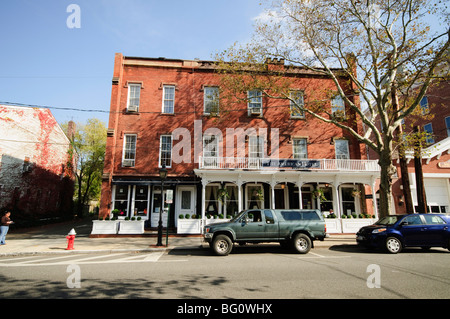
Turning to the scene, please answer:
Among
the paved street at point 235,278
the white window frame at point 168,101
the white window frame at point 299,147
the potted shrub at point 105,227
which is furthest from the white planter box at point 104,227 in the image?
the white window frame at point 299,147

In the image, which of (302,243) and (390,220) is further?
(390,220)

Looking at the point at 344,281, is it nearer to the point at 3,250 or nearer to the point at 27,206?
the point at 3,250

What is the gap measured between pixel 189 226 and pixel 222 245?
608 centimetres

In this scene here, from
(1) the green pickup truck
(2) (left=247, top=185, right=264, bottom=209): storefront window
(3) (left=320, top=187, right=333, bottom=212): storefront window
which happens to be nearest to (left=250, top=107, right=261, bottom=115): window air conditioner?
(2) (left=247, top=185, right=264, bottom=209): storefront window

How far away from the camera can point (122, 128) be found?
17500 millimetres

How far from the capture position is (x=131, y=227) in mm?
14875

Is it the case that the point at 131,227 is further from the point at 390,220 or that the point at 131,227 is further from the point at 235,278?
the point at 390,220

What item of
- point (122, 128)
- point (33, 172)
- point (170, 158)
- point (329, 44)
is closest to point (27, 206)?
point (33, 172)

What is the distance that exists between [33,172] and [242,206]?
20.1 m

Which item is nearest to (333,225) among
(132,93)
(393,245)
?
(393,245)

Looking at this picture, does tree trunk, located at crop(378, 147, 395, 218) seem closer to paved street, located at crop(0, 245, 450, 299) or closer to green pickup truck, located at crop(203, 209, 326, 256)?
paved street, located at crop(0, 245, 450, 299)

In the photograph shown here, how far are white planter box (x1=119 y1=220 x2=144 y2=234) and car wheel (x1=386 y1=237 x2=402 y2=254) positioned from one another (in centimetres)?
1308

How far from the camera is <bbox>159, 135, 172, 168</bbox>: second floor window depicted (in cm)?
1745

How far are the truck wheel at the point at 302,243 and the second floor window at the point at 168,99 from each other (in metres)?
13.0
